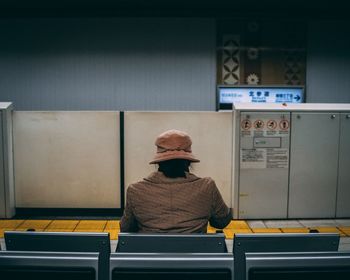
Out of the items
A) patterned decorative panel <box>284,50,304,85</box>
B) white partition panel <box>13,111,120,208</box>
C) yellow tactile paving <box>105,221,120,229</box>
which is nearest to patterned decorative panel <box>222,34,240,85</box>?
patterned decorative panel <box>284,50,304,85</box>

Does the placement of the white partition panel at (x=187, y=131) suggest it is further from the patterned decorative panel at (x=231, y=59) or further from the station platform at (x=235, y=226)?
the patterned decorative panel at (x=231, y=59)

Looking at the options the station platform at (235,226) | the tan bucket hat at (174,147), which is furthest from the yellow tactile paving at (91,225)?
the tan bucket hat at (174,147)

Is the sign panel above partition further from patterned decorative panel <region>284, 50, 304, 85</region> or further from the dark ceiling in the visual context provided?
the dark ceiling

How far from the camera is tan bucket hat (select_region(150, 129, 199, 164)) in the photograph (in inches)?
89.9

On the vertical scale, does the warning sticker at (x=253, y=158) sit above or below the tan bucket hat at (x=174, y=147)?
below

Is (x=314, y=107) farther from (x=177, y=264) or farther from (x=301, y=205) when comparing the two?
(x=177, y=264)

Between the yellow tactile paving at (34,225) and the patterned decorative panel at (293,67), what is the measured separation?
538cm

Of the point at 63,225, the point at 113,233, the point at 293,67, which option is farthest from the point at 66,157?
the point at 293,67

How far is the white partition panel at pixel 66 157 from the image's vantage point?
17.3 ft

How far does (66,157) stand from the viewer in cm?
528

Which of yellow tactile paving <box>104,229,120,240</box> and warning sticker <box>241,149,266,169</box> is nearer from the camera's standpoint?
yellow tactile paving <box>104,229,120,240</box>

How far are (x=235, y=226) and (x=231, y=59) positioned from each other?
4067mm

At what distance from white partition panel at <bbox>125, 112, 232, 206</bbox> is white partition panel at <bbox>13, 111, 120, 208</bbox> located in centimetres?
19

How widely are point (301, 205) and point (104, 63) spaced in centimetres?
478
